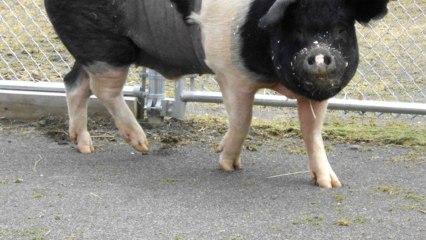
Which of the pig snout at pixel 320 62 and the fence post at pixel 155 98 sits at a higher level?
the pig snout at pixel 320 62

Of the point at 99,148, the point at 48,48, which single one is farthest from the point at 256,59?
the point at 48,48

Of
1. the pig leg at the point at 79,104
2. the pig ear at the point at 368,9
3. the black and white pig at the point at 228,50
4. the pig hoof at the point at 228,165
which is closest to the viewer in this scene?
the black and white pig at the point at 228,50

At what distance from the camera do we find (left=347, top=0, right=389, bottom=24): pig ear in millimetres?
3951

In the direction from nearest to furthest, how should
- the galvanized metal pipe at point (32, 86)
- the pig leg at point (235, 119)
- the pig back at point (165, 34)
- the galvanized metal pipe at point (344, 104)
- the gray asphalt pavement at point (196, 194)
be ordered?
the gray asphalt pavement at point (196, 194) → the pig leg at point (235, 119) → the pig back at point (165, 34) → the galvanized metal pipe at point (344, 104) → the galvanized metal pipe at point (32, 86)

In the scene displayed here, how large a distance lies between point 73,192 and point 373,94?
2.43 m

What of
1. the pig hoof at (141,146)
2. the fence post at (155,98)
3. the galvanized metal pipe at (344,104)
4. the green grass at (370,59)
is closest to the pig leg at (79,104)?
the pig hoof at (141,146)

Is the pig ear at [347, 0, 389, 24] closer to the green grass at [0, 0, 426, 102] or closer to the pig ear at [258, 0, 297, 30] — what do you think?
the pig ear at [258, 0, 297, 30]

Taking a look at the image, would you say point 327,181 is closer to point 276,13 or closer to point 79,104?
point 276,13

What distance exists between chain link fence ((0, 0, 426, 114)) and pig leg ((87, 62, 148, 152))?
767 millimetres

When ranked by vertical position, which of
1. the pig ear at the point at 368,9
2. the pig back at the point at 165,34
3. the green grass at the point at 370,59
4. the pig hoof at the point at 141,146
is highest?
the pig ear at the point at 368,9

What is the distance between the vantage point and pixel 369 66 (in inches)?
256

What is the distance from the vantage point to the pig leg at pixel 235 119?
4.29 meters

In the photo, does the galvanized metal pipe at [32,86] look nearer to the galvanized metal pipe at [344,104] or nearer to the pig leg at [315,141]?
the galvanized metal pipe at [344,104]

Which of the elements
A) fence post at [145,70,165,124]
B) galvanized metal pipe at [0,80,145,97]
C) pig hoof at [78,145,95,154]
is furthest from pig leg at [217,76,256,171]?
galvanized metal pipe at [0,80,145,97]
